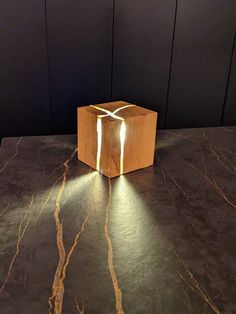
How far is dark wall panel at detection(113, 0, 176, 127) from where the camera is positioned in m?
2.24

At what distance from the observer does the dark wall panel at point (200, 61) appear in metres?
2.37

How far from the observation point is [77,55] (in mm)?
2234

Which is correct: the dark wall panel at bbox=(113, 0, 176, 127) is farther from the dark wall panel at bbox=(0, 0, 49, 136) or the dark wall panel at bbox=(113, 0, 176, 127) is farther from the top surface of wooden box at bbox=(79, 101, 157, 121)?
the top surface of wooden box at bbox=(79, 101, 157, 121)

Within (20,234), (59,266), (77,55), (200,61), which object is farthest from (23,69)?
(59,266)

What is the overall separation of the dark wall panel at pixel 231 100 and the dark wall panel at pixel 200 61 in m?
0.05

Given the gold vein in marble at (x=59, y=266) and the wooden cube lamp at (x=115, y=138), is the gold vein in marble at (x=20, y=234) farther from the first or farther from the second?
the wooden cube lamp at (x=115, y=138)

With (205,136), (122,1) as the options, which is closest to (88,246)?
(205,136)

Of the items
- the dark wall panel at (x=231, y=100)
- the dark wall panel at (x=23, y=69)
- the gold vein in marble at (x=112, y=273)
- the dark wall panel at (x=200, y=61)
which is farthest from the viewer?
the dark wall panel at (x=231, y=100)

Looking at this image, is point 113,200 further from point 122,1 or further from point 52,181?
point 122,1

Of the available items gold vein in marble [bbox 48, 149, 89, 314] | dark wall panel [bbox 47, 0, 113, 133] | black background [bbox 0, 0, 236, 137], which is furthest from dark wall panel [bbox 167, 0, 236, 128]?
gold vein in marble [bbox 48, 149, 89, 314]

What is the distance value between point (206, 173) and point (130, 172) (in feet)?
0.97

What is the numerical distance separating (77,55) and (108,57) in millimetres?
240

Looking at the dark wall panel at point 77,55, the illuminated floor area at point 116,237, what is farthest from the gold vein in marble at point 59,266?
the dark wall panel at point 77,55

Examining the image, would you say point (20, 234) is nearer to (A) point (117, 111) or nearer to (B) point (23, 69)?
(A) point (117, 111)
